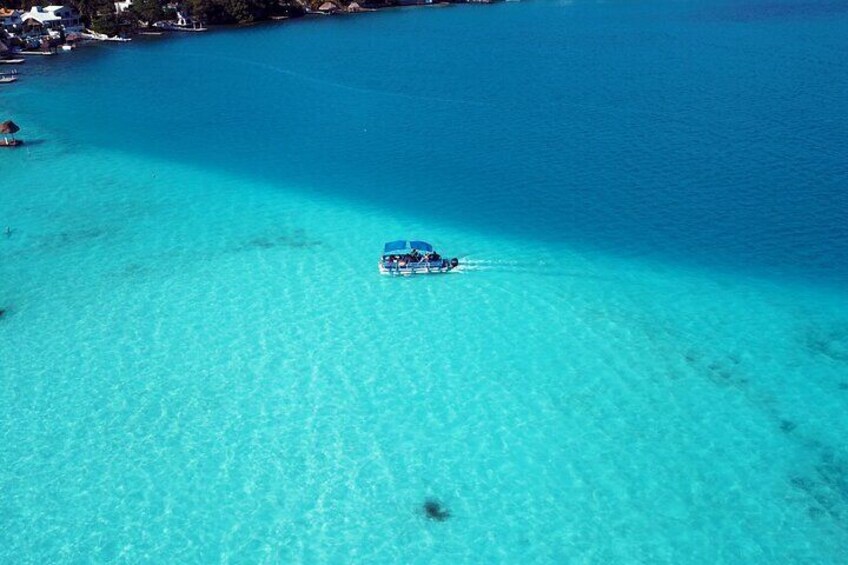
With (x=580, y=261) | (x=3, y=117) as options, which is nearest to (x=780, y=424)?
(x=580, y=261)

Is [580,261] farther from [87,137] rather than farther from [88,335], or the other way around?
[87,137]

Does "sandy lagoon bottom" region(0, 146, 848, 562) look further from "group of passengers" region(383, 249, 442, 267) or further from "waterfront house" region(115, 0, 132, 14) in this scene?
"waterfront house" region(115, 0, 132, 14)

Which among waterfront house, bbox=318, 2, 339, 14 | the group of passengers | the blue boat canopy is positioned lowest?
the group of passengers

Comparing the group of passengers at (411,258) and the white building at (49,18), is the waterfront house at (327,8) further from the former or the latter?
the group of passengers at (411,258)

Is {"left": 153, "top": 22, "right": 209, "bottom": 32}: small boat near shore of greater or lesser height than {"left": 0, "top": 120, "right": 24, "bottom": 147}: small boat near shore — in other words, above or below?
above

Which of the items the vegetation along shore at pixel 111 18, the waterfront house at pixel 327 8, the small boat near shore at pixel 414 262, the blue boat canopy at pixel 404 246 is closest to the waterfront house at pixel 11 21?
the vegetation along shore at pixel 111 18

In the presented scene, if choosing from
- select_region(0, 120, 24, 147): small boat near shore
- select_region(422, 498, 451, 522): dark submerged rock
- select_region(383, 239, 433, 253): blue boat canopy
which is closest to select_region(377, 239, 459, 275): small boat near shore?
select_region(383, 239, 433, 253): blue boat canopy

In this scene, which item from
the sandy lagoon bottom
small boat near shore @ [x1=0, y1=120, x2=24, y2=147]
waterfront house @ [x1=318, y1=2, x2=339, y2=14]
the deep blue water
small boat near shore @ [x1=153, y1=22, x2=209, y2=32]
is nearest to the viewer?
the sandy lagoon bottom
